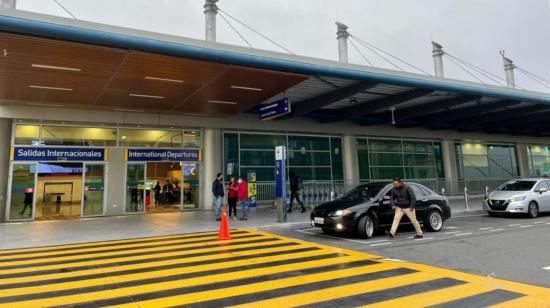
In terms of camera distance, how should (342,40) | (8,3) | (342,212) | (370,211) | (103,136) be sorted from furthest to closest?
(342,40) < (103,136) < (8,3) < (370,211) < (342,212)

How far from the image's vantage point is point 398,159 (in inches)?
944

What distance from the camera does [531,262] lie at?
6.61m

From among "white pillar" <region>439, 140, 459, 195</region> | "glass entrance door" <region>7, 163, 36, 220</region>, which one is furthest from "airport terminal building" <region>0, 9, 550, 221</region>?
"white pillar" <region>439, 140, 459, 195</region>

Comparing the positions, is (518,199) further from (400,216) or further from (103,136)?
(103,136)

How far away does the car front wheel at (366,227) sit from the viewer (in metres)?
9.22

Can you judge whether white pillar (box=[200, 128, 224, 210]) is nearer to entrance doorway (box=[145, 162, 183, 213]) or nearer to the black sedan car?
entrance doorway (box=[145, 162, 183, 213])

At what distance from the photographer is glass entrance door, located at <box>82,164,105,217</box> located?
49.0 feet

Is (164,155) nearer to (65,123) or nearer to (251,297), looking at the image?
(65,123)

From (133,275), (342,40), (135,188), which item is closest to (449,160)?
(342,40)

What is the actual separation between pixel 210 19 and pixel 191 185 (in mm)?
12298

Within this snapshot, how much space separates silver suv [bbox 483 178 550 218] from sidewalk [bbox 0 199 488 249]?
5.14 feet

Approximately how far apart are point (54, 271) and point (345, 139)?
1800cm

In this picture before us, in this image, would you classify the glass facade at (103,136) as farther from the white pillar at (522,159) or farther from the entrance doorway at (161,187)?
the white pillar at (522,159)

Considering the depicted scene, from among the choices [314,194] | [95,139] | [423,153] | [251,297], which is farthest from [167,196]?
[423,153]
